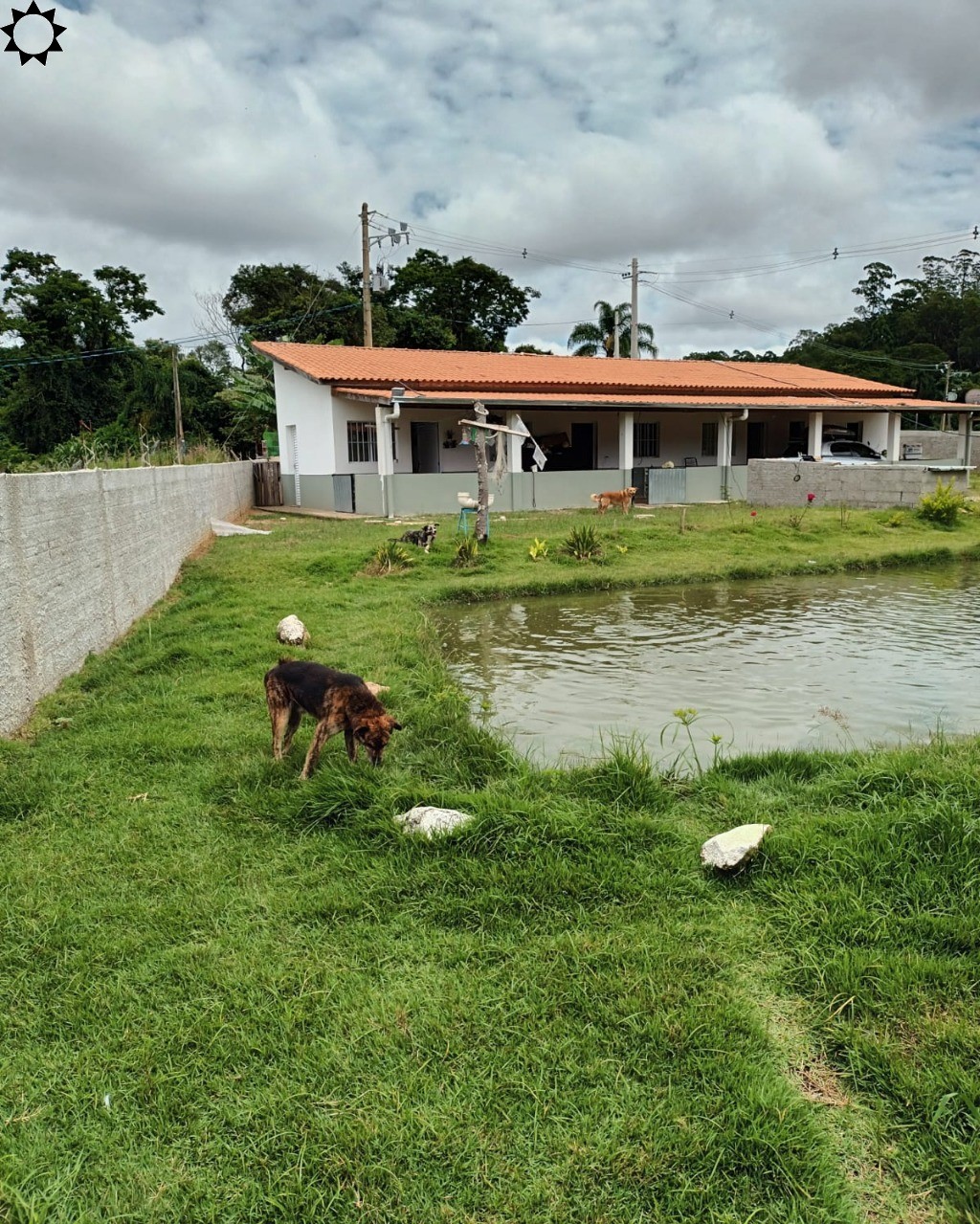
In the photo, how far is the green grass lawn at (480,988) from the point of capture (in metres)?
2.18

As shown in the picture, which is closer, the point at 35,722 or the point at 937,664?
the point at 35,722

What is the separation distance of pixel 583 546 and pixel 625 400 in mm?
10482

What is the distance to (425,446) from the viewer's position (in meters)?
23.6

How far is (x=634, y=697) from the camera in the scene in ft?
22.0

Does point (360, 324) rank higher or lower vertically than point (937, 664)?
higher

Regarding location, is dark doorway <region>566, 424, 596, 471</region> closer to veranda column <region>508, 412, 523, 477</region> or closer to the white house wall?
veranda column <region>508, 412, 523, 477</region>

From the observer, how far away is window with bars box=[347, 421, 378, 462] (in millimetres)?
21656

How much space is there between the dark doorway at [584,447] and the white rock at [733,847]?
22.4 metres

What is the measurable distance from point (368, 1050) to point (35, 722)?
12.9 ft

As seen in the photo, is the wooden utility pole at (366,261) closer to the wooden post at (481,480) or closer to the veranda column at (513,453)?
the veranda column at (513,453)

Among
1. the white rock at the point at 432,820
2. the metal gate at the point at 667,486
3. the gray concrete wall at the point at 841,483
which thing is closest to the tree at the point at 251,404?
the metal gate at the point at 667,486

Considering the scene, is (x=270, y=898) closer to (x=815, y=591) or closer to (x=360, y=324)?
(x=815, y=591)

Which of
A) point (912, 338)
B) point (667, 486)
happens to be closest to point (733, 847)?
point (667, 486)

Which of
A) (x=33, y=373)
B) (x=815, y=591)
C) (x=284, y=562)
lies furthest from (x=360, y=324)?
(x=815, y=591)
